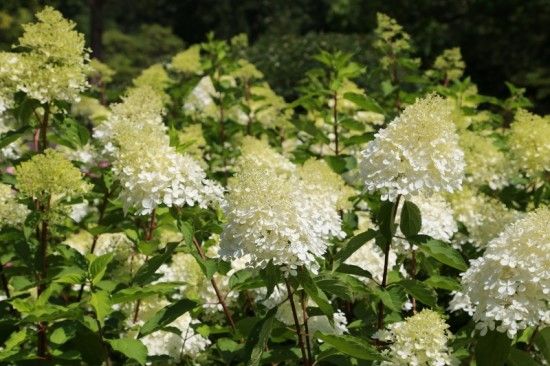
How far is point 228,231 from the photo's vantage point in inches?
78.9

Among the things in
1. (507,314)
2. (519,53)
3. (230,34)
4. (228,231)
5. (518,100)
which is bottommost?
(230,34)

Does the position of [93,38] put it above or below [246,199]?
below

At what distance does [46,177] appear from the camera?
8.05ft

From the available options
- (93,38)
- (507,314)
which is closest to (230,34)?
(93,38)

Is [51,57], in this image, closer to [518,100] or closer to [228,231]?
[228,231]

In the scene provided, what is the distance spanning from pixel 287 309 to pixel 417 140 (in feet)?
2.52

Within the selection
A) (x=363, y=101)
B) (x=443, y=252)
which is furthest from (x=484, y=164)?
(x=443, y=252)

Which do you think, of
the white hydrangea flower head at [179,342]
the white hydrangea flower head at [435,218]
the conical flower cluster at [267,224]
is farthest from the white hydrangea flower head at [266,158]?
the conical flower cluster at [267,224]

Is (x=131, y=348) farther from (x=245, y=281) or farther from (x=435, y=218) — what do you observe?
(x=435, y=218)

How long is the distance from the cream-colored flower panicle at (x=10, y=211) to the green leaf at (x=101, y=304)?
0.69m

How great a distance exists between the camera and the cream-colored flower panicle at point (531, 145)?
9.95 feet

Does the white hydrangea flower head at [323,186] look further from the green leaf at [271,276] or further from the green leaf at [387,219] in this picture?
the green leaf at [271,276]

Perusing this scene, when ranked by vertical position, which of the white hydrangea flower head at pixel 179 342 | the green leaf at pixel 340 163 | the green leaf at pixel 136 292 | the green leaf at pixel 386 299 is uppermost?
the green leaf at pixel 136 292

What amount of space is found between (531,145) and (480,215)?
1.12 feet
